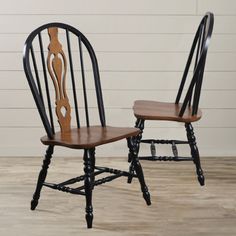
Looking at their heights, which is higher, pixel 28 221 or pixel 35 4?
pixel 35 4

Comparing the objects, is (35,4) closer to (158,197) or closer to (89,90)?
(89,90)

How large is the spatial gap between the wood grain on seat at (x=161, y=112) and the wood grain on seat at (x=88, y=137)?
26 cm

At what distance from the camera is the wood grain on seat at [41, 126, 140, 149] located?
224cm

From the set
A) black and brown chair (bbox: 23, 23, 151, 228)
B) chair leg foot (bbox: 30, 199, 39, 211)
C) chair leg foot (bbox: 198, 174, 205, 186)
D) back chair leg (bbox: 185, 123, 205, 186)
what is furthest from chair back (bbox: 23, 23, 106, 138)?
chair leg foot (bbox: 198, 174, 205, 186)

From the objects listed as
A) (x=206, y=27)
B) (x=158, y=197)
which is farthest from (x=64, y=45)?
(x=158, y=197)

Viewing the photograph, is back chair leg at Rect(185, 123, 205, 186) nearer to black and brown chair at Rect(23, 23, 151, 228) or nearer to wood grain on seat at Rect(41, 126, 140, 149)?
black and brown chair at Rect(23, 23, 151, 228)

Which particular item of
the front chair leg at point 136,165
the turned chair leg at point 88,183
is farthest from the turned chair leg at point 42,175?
the front chair leg at point 136,165

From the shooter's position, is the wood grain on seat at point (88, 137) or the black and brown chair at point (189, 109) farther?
the black and brown chair at point (189, 109)

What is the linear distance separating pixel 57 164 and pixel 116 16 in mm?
983

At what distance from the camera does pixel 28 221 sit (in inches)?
91.9

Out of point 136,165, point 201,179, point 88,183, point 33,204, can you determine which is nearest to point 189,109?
point 201,179

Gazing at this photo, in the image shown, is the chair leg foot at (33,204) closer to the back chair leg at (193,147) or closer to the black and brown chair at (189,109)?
the black and brown chair at (189,109)

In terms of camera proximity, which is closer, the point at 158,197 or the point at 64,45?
the point at 158,197

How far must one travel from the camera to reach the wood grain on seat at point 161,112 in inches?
105
